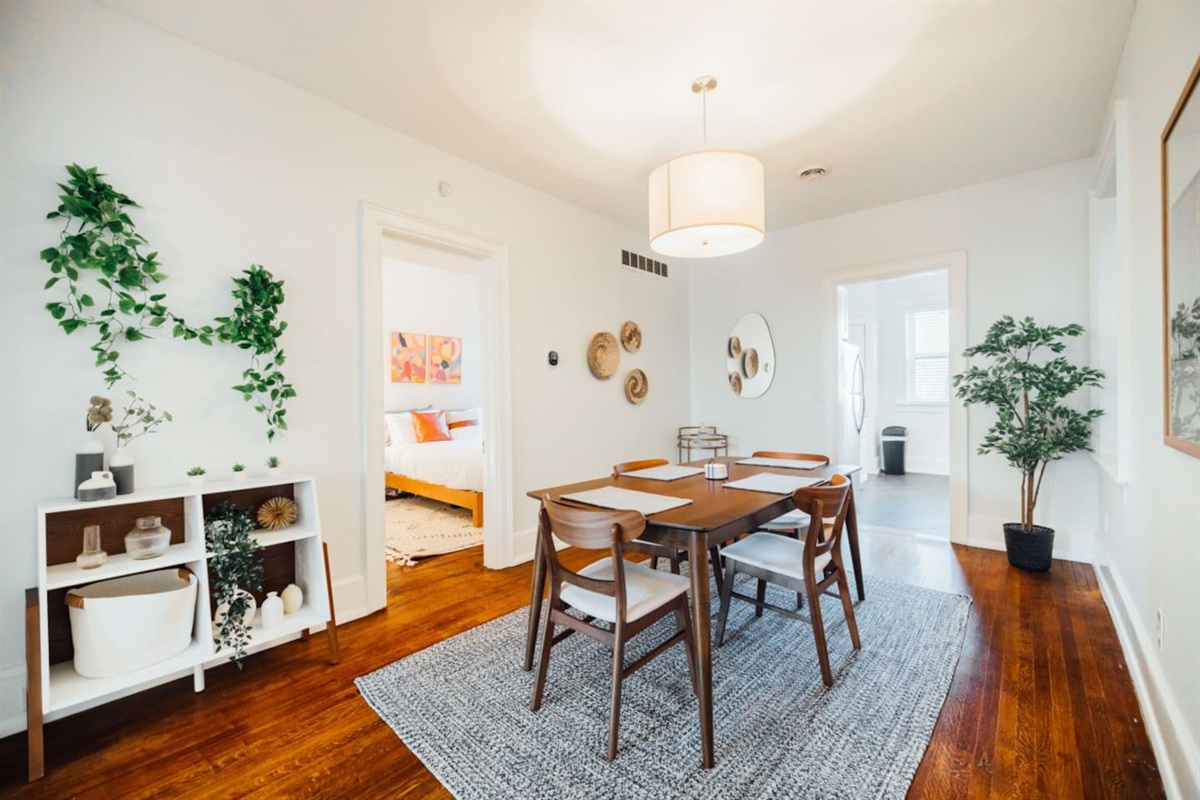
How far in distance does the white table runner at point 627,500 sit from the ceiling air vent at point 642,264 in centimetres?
279

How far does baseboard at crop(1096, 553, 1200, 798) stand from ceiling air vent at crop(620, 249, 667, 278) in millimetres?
3797

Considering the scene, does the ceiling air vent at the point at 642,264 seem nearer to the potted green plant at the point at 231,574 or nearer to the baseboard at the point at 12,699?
the potted green plant at the point at 231,574

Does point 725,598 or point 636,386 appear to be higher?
point 636,386

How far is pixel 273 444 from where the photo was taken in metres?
2.38

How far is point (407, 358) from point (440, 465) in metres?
2.24

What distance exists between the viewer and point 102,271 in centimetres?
189

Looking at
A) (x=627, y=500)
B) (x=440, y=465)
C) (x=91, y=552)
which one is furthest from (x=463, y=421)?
(x=627, y=500)

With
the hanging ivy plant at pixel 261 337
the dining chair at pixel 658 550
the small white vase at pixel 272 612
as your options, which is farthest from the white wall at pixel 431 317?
the small white vase at pixel 272 612

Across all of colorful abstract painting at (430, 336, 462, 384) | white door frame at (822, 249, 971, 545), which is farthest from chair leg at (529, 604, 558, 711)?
colorful abstract painting at (430, 336, 462, 384)

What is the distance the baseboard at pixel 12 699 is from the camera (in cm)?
173

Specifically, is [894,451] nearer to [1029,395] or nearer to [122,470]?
[1029,395]

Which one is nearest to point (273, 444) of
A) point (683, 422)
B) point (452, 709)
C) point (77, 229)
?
point (77, 229)

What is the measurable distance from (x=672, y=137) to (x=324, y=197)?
195 centimetres

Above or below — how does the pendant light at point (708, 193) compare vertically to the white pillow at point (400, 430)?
above
